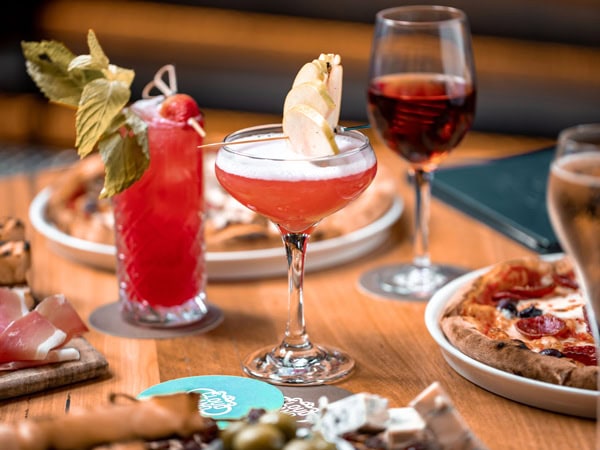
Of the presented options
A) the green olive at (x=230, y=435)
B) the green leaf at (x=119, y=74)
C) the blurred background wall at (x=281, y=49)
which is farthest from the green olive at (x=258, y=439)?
the blurred background wall at (x=281, y=49)

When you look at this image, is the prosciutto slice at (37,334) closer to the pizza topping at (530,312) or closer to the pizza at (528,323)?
the pizza at (528,323)

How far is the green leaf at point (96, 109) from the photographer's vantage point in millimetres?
1472

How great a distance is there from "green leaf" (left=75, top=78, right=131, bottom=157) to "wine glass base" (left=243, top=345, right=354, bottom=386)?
0.40 m

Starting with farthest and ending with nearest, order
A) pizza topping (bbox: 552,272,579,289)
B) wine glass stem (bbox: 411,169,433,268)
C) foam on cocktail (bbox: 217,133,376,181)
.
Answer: wine glass stem (bbox: 411,169,433,268) < pizza topping (bbox: 552,272,579,289) < foam on cocktail (bbox: 217,133,376,181)

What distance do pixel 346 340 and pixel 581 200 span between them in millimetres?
663

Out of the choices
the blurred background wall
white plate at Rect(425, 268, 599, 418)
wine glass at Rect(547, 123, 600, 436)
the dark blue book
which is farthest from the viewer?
the blurred background wall

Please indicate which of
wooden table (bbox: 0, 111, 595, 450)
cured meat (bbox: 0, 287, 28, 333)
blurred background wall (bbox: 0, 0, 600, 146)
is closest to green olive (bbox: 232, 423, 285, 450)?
wooden table (bbox: 0, 111, 595, 450)

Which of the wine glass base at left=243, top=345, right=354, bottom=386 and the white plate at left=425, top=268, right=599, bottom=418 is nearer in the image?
the white plate at left=425, top=268, right=599, bottom=418

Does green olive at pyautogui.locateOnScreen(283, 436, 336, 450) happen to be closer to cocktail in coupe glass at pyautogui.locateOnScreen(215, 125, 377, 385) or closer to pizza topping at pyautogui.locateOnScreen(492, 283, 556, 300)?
cocktail in coupe glass at pyautogui.locateOnScreen(215, 125, 377, 385)

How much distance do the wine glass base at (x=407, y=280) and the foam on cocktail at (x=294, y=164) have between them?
42 cm

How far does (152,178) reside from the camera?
1604mm

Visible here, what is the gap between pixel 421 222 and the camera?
186 centimetres

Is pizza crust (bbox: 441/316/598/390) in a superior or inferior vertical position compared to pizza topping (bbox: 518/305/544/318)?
superior

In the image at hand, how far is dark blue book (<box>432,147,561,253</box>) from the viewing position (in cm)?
196
